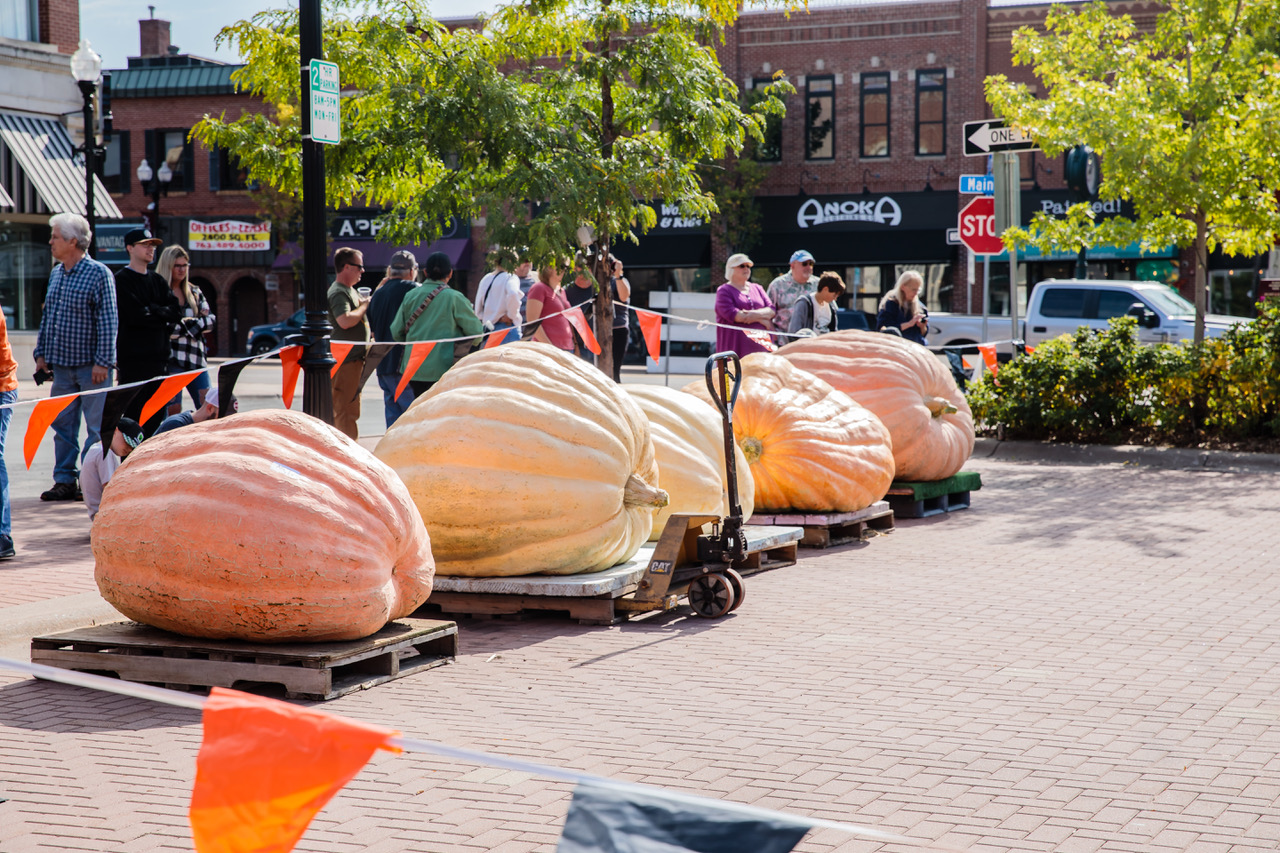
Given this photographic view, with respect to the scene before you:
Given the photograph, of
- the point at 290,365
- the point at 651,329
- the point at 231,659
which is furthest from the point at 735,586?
the point at 651,329

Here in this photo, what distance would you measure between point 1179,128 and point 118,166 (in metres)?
43.2

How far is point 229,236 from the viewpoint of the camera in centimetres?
4791

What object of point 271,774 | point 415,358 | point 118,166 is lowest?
point 271,774

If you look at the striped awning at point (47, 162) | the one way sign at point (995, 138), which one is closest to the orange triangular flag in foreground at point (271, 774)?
the one way sign at point (995, 138)

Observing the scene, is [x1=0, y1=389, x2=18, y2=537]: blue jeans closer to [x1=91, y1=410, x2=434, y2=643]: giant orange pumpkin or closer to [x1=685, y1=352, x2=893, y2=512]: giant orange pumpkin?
[x1=91, y1=410, x2=434, y2=643]: giant orange pumpkin

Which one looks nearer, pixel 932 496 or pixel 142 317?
pixel 142 317

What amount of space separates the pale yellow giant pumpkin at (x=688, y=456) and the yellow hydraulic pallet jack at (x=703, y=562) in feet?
2.38

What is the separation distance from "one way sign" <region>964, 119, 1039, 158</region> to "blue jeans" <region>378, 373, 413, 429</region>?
7.89 m

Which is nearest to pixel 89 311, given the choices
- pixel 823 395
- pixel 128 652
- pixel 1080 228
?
pixel 128 652

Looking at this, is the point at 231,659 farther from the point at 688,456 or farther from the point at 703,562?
the point at 688,456

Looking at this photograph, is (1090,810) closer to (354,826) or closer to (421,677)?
(354,826)

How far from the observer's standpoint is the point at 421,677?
597 centimetres

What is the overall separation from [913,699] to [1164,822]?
1.56m

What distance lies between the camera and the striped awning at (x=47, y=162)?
26.2 meters
